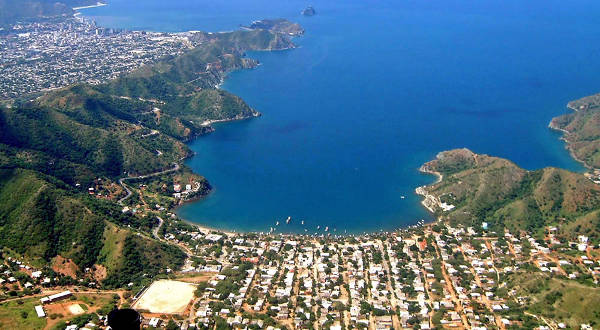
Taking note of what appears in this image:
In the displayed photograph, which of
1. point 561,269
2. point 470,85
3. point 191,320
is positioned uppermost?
point 470,85

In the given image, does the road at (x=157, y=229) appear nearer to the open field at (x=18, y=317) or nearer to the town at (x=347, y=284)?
the town at (x=347, y=284)

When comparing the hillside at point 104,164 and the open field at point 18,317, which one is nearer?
the open field at point 18,317

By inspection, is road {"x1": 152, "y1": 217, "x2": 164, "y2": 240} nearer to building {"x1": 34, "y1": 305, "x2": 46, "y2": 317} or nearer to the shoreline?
building {"x1": 34, "y1": 305, "x2": 46, "y2": 317}

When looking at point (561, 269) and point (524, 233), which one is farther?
point (524, 233)

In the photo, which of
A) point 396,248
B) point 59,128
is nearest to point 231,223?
point 396,248

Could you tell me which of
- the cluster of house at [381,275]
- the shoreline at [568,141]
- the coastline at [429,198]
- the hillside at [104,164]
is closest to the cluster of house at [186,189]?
the hillside at [104,164]

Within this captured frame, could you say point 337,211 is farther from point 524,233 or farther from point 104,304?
→ point 104,304

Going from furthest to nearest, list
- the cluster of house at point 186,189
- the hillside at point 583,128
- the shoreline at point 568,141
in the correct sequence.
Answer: the hillside at point 583,128 < the shoreline at point 568,141 < the cluster of house at point 186,189
